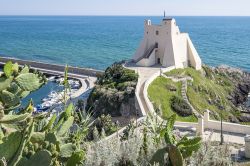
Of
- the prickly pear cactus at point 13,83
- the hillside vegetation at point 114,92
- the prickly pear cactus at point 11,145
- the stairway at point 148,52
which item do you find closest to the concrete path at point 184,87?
the hillside vegetation at point 114,92

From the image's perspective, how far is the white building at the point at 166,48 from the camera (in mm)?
37875

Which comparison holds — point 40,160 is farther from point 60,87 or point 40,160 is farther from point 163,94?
point 60,87

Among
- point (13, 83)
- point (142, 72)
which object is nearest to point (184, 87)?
point (142, 72)

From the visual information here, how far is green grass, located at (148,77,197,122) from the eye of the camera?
2800 centimetres

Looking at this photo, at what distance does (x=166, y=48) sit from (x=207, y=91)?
18.9 ft

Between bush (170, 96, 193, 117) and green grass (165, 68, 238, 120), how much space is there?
1.22 metres

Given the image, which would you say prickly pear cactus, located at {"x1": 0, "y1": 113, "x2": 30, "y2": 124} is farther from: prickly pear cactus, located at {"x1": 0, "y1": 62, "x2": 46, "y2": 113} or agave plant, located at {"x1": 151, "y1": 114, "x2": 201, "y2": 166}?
agave plant, located at {"x1": 151, "y1": 114, "x2": 201, "y2": 166}

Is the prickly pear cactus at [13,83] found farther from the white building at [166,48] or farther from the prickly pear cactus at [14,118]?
the white building at [166,48]

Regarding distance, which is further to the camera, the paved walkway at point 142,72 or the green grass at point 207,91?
the green grass at point 207,91

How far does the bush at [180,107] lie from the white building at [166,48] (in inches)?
299

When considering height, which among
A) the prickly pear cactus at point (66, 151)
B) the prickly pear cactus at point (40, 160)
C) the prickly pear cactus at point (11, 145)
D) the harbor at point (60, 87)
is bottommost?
the harbor at point (60, 87)

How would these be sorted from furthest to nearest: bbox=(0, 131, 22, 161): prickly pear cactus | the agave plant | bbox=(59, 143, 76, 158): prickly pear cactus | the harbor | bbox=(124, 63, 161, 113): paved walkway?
the harbor < bbox=(124, 63, 161, 113): paved walkway < bbox=(59, 143, 76, 158): prickly pear cactus < the agave plant < bbox=(0, 131, 22, 161): prickly pear cactus

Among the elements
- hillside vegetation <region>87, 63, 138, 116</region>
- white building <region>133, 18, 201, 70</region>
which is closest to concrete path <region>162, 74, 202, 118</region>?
white building <region>133, 18, 201, 70</region>

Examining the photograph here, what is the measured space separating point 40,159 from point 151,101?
80.0 feet
